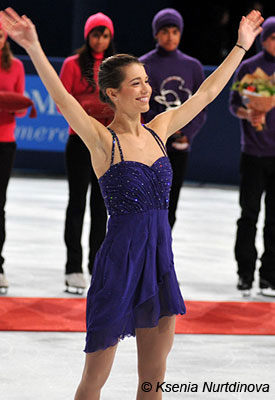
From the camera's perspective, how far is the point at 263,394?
12.1ft

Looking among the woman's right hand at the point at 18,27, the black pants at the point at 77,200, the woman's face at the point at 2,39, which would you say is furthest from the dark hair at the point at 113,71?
the woman's face at the point at 2,39

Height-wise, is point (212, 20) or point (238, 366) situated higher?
point (212, 20)

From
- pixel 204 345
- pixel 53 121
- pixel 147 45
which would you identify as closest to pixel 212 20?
pixel 147 45

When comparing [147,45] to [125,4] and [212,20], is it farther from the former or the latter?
[212,20]

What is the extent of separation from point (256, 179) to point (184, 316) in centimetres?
117

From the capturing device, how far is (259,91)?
554 centimetres

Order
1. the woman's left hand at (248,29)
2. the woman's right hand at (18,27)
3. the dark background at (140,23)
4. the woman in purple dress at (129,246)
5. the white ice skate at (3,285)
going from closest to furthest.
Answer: the woman's right hand at (18,27)
the woman in purple dress at (129,246)
the woman's left hand at (248,29)
the white ice skate at (3,285)
the dark background at (140,23)

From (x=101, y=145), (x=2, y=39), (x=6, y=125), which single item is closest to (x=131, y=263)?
(x=101, y=145)

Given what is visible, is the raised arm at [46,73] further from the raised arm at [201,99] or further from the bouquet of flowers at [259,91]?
the bouquet of flowers at [259,91]

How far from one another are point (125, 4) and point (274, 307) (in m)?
11.4

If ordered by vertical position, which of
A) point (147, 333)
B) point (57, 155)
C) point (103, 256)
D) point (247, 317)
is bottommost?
point (57, 155)

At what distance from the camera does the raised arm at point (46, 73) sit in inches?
100.0

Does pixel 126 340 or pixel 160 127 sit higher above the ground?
pixel 160 127

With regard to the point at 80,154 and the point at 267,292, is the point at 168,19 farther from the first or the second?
the point at 267,292
